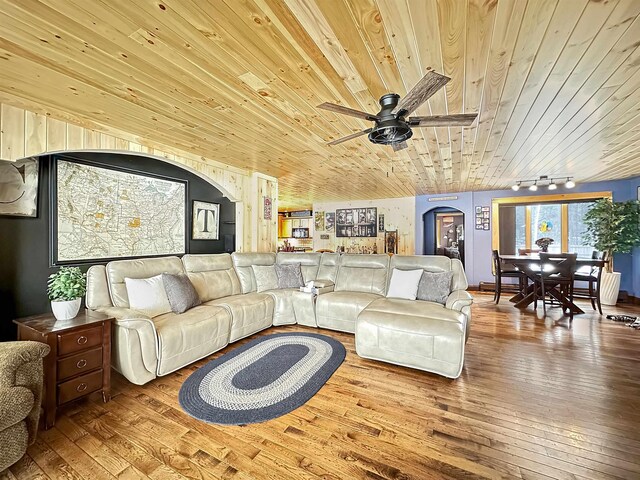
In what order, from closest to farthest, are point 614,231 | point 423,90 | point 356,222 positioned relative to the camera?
1. point 423,90
2. point 614,231
3. point 356,222

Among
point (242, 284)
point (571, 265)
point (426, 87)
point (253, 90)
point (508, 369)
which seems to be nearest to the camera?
point (426, 87)

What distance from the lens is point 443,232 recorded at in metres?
8.13

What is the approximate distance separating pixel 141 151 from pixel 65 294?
183 cm

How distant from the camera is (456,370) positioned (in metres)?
2.36

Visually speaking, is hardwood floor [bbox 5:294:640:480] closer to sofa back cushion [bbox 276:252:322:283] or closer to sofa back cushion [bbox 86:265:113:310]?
sofa back cushion [bbox 86:265:113:310]

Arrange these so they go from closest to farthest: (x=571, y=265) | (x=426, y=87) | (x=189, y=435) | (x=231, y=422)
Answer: (x=426, y=87)
(x=189, y=435)
(x=231, y=422)
(x=571, y=265)

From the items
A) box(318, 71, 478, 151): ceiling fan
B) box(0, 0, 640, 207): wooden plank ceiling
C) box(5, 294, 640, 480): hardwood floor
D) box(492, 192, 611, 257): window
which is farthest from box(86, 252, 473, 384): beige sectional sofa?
box(492, 192, 611, 257): window

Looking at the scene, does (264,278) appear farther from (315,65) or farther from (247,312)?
(315,65)

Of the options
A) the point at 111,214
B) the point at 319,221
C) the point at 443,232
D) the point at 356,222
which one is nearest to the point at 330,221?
the point at 319,221

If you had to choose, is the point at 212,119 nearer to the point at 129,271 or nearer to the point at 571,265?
the point at 129,271

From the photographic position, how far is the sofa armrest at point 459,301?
2.77 meters

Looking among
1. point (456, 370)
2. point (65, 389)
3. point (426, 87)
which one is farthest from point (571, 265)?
point (65, 389)

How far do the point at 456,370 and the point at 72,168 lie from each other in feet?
13.8

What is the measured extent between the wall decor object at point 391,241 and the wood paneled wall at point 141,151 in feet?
13.6
